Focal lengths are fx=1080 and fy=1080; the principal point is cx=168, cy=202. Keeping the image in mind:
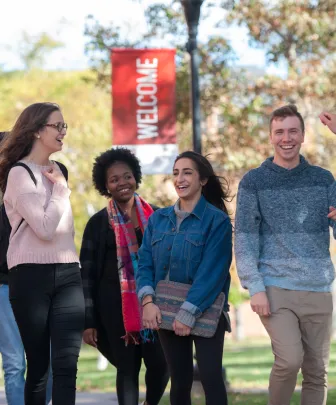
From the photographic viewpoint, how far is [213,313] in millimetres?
6957

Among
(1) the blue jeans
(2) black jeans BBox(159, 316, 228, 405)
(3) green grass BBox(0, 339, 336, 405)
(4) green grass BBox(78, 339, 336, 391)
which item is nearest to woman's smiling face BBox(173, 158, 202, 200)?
(2) black jeans BBox(159, 316, 228, 405)

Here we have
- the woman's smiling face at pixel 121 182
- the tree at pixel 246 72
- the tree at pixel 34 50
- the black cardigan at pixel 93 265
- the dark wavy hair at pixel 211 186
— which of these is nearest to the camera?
the dark wavy hair at pixel 211 186

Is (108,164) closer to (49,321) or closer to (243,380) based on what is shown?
(49,321)

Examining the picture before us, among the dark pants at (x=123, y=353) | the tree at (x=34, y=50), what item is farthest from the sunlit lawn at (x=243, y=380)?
the tree at (x=34, y=50)

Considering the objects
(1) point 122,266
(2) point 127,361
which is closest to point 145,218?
(1) point 122,266

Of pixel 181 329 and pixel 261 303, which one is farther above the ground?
pixel 261 303

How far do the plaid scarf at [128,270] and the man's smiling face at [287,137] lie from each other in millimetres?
1504

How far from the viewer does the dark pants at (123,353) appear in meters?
8.13

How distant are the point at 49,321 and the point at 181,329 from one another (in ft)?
2.79

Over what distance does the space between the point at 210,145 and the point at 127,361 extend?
48.5 ft

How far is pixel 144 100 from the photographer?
51.5 ft

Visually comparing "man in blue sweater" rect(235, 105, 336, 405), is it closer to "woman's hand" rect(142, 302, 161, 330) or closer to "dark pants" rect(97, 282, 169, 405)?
"woman's hand" rect(142, 302, 161, 330)

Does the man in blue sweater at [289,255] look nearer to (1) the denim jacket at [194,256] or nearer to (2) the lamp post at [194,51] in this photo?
(1) the denim jacket at [194,256]

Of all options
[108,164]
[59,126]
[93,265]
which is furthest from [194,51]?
[59,126]
